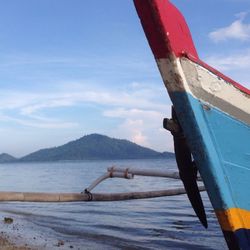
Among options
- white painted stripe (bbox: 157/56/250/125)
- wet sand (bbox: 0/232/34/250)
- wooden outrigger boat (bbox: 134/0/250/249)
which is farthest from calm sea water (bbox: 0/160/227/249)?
white painted stripe (bbox: 157/56/250/125)

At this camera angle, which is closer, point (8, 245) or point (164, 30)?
point (164, 30)

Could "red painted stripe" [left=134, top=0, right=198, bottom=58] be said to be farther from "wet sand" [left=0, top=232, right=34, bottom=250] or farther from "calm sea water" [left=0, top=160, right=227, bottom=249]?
"calm sea water" [left=0, top=160, right=227, bottom=249]

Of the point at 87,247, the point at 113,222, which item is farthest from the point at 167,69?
the point at 113,222

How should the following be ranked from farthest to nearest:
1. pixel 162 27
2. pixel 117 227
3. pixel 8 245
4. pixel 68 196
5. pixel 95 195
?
pixel 117 227
pixel 95 195
pixel 68 196
pixel 8 245
pixel 162 27

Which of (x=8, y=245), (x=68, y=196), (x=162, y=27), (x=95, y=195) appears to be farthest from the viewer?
(x=95, y=195)

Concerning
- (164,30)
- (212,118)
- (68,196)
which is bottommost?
(68,196)

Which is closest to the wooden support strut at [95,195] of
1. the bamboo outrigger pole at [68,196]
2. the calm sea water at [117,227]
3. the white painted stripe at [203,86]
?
the bamboo outrigger pole at [68,196]

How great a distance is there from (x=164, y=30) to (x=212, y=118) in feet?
2.54

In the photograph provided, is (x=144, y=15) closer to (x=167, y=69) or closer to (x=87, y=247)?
(x=167, y=69)

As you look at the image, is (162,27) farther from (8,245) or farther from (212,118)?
(8,245)

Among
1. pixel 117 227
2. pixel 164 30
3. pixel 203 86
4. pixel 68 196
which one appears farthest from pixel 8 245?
pixel 164 30

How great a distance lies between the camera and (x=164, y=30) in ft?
10.4

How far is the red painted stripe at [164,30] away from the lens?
3.13m

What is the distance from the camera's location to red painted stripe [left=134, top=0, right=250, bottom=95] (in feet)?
10.3
